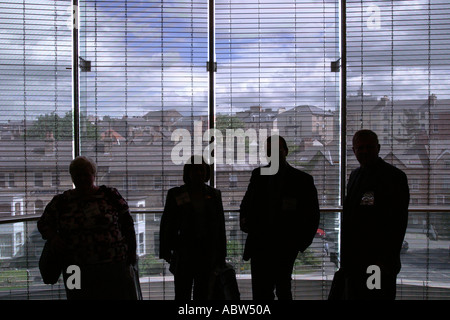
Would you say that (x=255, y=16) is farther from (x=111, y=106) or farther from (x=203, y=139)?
(x=111, y=106)

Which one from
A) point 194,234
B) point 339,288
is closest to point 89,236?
point 194,234

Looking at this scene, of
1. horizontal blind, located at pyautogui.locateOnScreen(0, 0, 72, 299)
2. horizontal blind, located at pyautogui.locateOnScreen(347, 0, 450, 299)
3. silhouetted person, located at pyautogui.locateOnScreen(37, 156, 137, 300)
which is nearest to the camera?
silhouetted person, located at pyautogui.locateOnScreen(37, 156, 137, 300)

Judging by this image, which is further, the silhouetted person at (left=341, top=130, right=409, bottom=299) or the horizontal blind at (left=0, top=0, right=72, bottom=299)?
the horizontal blind at (left=0, top=0, right=72, bottom=299)

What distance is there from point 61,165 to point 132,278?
178 cm

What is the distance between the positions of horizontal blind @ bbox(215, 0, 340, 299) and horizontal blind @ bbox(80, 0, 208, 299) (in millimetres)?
298

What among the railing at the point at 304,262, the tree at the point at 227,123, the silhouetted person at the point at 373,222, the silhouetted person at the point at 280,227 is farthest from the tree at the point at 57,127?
the silhouetted person at the point at 373,222

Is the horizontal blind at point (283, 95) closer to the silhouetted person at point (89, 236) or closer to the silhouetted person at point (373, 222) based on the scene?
the silhouetted person at point (373, 222)

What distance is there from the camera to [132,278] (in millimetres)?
2947

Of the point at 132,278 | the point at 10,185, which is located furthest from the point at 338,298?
the point at 10,185

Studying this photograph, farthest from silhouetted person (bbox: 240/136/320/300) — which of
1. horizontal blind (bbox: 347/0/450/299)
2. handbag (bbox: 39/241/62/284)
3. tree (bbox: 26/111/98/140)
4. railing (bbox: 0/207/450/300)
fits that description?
tree (bbox: 26/111/98/140)

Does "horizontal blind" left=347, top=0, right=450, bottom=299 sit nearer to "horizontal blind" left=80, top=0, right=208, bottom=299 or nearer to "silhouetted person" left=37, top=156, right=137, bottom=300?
"horizontal blind" left=80, top=0, right=208, bottom=299

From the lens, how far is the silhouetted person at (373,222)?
9.46 feet

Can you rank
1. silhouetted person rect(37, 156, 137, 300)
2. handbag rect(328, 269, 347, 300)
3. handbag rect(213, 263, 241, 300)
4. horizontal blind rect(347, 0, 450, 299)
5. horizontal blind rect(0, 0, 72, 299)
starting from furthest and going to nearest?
horizontal blind rect(347, 0, 450, 299) < horizontal blind rect(0, 0, 72, 299) < handbag rect(213, 263, 241, 300) < handbag rect(328, 269, 347, 300) < silhouetted person rect(37, 156, 137, 300)

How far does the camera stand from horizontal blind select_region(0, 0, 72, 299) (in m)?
4.11
